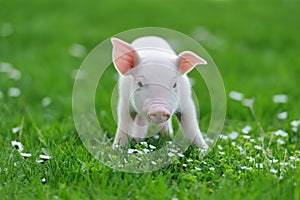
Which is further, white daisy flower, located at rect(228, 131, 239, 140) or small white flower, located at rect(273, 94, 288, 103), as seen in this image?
small white flower, located at rect(273, 94, 288, 103)

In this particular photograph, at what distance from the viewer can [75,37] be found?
6285 millimetres

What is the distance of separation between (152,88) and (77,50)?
136 inches

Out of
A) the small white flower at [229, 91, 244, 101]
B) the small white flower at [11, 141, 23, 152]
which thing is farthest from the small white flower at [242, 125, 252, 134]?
the small white flower at [11, 141, 23, 152]

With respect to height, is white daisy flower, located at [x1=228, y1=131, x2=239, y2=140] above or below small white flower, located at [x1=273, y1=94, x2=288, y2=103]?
below

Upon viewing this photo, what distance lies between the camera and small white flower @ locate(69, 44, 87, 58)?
5.68 meters

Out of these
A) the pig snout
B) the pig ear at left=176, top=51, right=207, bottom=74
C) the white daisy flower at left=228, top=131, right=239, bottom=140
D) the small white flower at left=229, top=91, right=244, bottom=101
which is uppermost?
the pig ear at left=176, top=51, right=207, bottom=74

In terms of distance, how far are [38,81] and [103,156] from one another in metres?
2.34

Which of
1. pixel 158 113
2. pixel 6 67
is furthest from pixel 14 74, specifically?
pixel 158 113

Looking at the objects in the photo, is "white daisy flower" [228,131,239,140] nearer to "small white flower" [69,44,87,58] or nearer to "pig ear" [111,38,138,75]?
"pig ear" [111,38,138,75]

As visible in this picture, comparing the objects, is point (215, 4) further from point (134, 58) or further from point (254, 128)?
point (134, 58)

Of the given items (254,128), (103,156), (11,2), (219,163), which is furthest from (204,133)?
(11,2)

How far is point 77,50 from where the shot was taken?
227 inches

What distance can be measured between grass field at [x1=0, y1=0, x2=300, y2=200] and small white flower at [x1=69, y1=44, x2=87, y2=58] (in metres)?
0.03

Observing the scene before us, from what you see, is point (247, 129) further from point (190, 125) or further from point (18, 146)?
point (18, 146)
